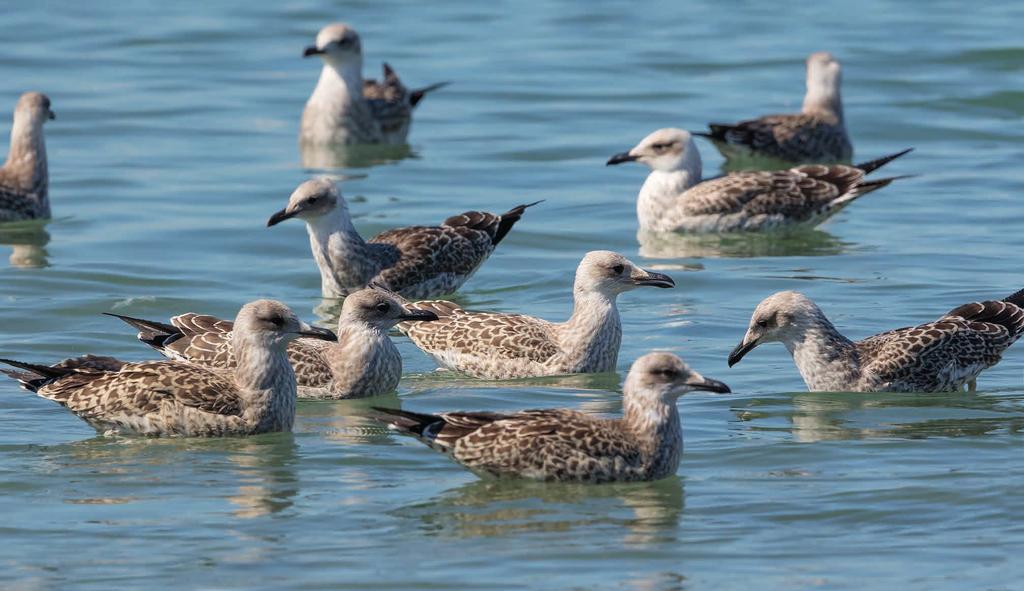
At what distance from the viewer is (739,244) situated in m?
18.9

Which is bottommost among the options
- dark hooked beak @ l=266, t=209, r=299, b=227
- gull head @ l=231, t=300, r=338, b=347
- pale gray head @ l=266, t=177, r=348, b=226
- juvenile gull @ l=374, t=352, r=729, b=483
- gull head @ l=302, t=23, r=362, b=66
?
juvenile gull @ l=374, t=352, r=729, b=483

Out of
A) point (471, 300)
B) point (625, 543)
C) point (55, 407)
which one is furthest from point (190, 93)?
point (625, 543)

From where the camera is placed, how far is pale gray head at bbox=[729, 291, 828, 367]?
13.0 metres

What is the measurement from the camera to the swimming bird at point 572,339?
13.9 m

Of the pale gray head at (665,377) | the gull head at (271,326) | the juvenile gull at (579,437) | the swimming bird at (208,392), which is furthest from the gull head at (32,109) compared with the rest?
the pale gray head at (665,377)

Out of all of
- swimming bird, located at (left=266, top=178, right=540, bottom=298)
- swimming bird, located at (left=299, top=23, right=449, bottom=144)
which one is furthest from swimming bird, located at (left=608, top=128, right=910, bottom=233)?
swimming bird, located at (left=299, top=23, right=449, bottom=144)

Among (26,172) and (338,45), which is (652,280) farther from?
(338,45)

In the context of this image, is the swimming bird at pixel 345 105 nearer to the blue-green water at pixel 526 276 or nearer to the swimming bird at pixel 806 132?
the blue-green water at pixel 526 276

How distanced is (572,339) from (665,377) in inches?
114

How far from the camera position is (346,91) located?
2336 centimetres

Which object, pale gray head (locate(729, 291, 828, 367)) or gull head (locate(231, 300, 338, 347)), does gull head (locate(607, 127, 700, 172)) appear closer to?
pale gray head (locate(729, 291, 828, 367))

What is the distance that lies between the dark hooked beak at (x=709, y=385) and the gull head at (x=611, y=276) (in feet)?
9.40

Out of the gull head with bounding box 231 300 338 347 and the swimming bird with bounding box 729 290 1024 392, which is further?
the swimming bird with bounding box 729 290 1024 392

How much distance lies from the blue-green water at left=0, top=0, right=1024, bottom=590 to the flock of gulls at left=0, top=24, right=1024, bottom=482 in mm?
185
